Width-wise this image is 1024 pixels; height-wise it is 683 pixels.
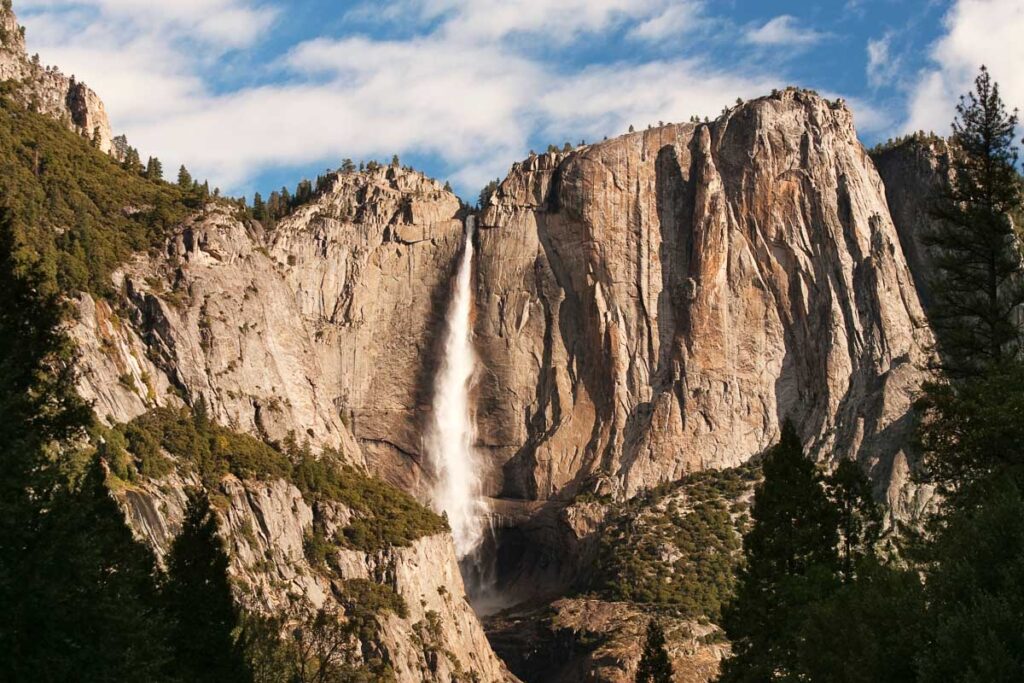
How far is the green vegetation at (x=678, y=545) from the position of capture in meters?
130

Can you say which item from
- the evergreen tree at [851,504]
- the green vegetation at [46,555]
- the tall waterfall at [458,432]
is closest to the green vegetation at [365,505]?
the tall waterfall at [458,432]

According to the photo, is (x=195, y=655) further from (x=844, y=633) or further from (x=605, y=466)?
(x=605, y=466)

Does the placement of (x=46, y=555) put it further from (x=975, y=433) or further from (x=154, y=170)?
(x=154, y=170)

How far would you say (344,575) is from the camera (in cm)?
12088

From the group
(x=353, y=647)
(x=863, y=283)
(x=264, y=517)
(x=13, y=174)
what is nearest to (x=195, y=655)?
(x=353, y=647)

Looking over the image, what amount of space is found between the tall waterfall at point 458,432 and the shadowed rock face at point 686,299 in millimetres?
2080

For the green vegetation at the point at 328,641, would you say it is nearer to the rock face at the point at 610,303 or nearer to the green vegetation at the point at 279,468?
the green vegetation at the point at 279,468

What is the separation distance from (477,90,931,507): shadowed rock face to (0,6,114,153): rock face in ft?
146

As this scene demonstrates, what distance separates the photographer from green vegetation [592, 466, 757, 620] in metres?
130

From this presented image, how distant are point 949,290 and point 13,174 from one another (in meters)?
89.0

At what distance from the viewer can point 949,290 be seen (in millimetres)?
55438

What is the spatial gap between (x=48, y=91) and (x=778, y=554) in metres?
113

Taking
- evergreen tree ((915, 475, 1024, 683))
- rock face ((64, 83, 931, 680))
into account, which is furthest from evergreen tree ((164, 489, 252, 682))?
rock face ((64, 83, 931, 680))

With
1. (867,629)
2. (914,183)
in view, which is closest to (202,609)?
(867,629)
